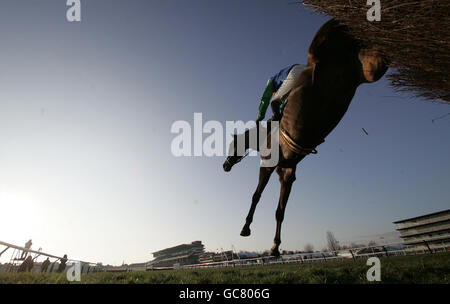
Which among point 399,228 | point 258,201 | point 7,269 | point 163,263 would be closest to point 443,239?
point 399,228

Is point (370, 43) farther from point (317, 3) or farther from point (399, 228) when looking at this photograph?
point (399, 228)

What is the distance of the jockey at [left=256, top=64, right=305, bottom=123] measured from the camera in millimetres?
2789

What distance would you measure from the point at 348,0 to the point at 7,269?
48.6 ft

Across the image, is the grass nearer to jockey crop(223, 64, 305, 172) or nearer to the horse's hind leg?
the horse's hind leg

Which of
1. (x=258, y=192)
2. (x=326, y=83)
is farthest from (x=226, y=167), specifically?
(x=326, y=83)

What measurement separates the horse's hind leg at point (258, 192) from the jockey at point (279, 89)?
106cm

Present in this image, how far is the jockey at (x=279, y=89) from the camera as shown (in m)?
2.79

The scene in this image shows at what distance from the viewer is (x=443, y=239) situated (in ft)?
109

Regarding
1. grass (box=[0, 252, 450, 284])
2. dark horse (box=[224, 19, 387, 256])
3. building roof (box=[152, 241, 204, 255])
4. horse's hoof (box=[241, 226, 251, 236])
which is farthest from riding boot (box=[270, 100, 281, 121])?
building roof (box=[152, 241, 204, 255])

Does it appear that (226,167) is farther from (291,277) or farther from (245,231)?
(291,277)

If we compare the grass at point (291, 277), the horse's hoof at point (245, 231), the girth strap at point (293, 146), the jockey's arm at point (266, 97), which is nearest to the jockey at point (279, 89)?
the jockey's arm at point (266, 97)

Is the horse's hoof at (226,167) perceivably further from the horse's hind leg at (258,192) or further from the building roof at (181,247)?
the building roof at (181,247)

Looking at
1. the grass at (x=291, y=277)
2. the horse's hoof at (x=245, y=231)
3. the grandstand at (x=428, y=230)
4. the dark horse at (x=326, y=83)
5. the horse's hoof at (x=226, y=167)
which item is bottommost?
the grandstand at (x=428, y=230)

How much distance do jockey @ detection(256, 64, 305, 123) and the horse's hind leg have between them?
1.06 meters
